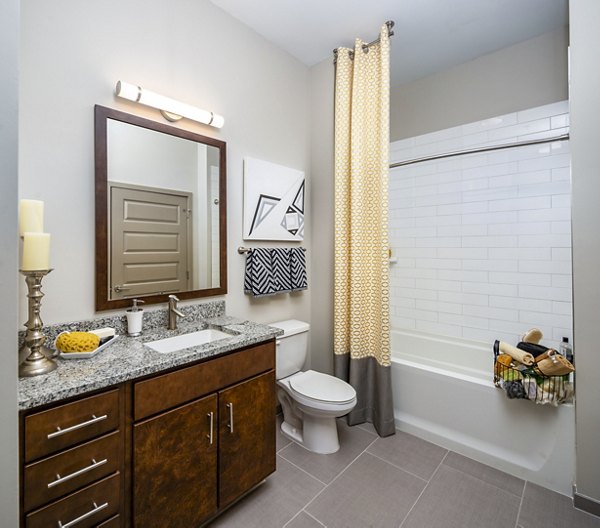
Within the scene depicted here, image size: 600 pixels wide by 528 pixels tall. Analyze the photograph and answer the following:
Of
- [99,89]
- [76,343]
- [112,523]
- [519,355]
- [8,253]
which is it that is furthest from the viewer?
[519,355]

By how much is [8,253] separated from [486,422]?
7.52 feet

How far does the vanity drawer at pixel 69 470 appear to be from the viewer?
3.09 ft

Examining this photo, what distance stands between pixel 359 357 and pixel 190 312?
120 centimetres

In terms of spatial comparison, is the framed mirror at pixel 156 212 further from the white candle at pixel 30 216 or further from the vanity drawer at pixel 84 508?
the vanity drawer at pixel 84 508

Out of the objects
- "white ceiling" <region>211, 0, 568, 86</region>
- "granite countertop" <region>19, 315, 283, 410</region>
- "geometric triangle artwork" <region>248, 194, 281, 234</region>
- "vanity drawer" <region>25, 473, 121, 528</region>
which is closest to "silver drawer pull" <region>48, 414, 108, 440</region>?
"granite countertop" <region>19, 315, 283, 410</region>

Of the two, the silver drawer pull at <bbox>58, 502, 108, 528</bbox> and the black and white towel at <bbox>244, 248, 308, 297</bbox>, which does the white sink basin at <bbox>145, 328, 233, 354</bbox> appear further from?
the silver drawer pull at <bbox>58, 502, 108, 528</bbox>

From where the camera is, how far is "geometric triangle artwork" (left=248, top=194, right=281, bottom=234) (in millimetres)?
2190

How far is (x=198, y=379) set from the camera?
4.36ft

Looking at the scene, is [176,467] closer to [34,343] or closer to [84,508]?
[84,508]

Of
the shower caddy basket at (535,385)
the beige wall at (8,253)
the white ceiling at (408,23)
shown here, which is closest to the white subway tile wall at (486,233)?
the white ceiling at (408,23)

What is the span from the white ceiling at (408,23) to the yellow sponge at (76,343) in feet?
6.58

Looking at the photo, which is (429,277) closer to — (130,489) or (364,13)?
(364,13)

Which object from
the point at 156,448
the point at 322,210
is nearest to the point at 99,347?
the point at 156,448

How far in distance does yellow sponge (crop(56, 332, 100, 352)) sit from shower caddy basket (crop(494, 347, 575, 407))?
79.9 inches
